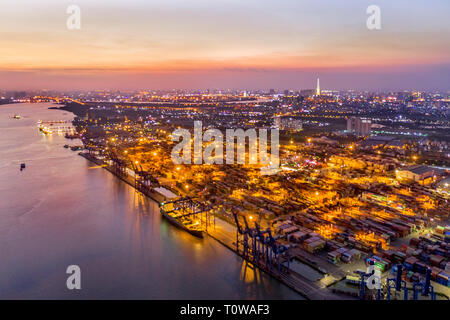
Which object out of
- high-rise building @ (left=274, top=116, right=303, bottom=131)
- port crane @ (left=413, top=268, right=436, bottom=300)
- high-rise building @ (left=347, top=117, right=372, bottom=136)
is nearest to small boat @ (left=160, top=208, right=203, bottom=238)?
port crane @ (left=413, top=268, right=436, bottom=300)

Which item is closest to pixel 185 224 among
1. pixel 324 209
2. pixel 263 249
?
pixel 263 249

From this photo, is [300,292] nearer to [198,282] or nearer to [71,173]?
[198,282]

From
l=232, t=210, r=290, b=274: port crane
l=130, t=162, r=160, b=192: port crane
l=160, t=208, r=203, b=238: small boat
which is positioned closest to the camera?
l=232, t=210, r=290, b=274: port crane

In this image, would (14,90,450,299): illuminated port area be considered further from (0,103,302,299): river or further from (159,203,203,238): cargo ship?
(0,103,302,299): river

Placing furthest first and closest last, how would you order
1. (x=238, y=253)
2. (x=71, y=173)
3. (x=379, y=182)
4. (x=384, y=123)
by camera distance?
(x=384, y=123)
(x=71, y=173)
(x=379, y=182)
(x=238, y=253)
